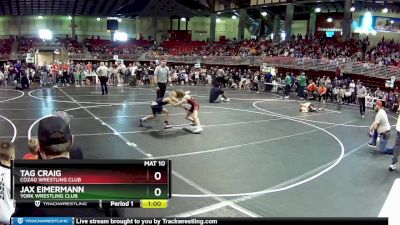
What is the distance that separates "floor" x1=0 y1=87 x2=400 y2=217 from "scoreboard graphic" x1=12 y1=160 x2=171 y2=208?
2101 millimetres

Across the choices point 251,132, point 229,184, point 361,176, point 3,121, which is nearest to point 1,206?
point 229,184

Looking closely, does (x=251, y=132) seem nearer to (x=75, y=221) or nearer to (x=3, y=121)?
(x=3, y=121)

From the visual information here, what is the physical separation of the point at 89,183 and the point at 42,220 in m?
0.24

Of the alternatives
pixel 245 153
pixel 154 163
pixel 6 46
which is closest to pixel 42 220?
pixel 154 163

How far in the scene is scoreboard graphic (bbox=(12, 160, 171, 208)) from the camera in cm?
179

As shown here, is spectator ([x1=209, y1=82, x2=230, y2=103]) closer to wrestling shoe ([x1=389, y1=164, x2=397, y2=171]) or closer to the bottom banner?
wrestling shoe ([x1=389, y1=164, x2=397, y2=171])

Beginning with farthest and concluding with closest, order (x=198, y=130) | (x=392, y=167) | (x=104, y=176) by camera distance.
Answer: (x=198, y=130) → (x=392, y=167) → (x=104, y=176)

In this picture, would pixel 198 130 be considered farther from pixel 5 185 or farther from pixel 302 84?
pixel 302 84

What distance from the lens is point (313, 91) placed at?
83.1 ft

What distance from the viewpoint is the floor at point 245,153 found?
7.05m

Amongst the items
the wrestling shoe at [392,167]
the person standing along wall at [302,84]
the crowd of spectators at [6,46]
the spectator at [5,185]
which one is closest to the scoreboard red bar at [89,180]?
the spectator at [5,185]

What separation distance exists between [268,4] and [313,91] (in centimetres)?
2059

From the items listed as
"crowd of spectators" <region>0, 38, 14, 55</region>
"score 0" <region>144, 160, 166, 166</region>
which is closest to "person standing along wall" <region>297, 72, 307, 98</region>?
"score 0" <region>144, 160, 166, 166</region>

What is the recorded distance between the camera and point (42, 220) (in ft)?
5.64
